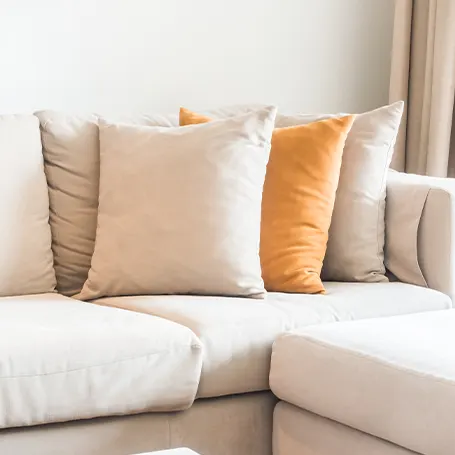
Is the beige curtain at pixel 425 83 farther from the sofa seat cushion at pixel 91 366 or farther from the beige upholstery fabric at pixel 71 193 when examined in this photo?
the sofa seat cushion at pixel 91 366

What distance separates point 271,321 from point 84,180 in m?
0.70

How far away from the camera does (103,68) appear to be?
2.88 metres

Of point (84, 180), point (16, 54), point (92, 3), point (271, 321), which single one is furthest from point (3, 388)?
point (92, 3)

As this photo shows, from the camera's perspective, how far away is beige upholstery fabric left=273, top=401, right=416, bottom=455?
1760 mm

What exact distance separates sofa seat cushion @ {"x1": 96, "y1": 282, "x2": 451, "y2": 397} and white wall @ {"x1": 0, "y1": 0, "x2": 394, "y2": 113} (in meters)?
0.91

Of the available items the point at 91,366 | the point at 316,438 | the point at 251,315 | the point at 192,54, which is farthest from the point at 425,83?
the point at 91,366

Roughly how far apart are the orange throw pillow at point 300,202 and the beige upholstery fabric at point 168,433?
1.29 feet

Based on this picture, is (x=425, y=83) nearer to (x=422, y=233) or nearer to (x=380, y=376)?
(x=422, y=233)

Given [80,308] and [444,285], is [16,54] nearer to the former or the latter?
[80,308]

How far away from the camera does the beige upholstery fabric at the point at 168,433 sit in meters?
1.73

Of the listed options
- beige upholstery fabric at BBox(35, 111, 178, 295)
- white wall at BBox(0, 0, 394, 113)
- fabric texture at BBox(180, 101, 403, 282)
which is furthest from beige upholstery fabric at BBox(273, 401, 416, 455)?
white wall at BBox(0, 0, 394, 113)

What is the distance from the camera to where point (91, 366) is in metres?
1.74

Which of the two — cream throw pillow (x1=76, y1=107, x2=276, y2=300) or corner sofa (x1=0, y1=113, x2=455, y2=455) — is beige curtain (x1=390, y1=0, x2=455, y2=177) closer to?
corner sofa (x1=0, y1=113, x2=455, y2=455)

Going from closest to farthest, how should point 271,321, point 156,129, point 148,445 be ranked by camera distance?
point 148,445
point 271,321
point 156,129
